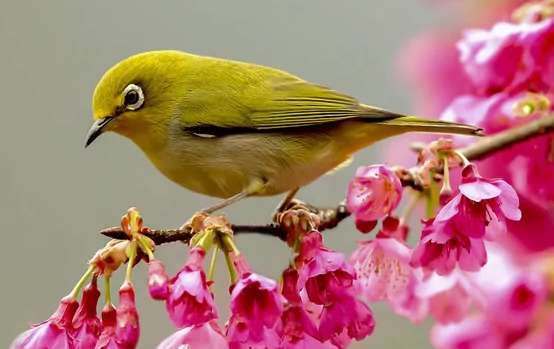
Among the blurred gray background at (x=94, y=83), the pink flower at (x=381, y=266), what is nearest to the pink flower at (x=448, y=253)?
the pink flower at (x=381, y=266)

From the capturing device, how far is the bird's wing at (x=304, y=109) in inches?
55.6

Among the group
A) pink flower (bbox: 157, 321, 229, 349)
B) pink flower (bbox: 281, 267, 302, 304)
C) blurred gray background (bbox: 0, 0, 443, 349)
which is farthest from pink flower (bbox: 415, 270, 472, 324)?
blurred gray background (bbox: 0, 0, 443, 349)

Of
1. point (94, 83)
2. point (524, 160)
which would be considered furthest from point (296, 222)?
point (94, 83)

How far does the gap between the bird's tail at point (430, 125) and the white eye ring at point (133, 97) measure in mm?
422

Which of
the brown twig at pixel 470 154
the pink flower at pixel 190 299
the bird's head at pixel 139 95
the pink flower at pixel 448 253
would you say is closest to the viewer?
the pink flower at pixel 190 299

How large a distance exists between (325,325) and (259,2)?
285 cm

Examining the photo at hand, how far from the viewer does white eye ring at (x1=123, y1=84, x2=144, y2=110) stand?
1433mm

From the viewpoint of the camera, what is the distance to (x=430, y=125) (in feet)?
4.41

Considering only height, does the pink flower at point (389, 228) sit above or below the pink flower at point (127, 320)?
above

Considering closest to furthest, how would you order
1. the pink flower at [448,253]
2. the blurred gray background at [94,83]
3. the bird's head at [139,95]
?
the pink flower at [448,253] → the bird's head at [139,95] → the blurred gray background at [94,83]

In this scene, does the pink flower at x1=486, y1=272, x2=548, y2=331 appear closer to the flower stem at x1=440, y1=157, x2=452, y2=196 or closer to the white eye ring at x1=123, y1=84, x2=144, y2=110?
the flower stem at x1=440, y1=157, x2=452, y2=196

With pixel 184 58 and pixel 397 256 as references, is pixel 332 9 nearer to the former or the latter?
pixel 184 58

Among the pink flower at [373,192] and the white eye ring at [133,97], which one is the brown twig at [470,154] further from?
the white eye ring at [133,97]

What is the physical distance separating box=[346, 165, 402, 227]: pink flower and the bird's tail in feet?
0.59
